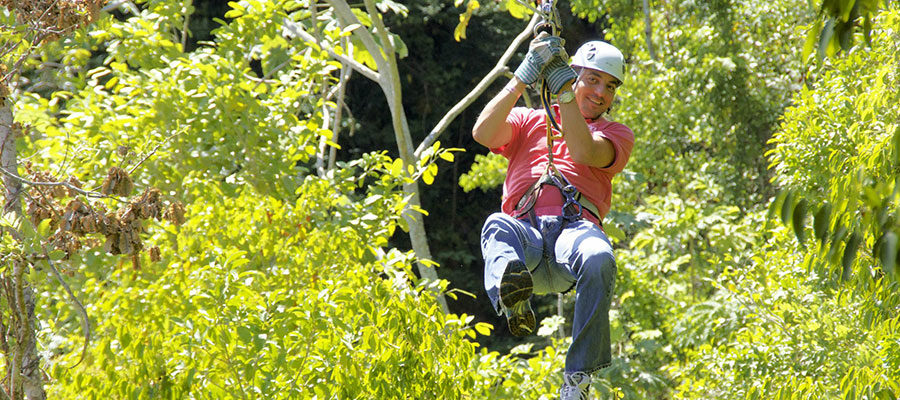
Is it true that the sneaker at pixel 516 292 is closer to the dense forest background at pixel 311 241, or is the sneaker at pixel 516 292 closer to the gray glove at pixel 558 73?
the gray glove at pixel 558 73

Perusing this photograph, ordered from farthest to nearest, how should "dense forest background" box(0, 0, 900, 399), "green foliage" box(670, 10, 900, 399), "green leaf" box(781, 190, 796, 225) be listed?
"green foliage" box(670, 10, 900, 399) → "dense forest background" box(0, 0, 900, 399) → "green leaf" box(781, 190, 796, 225)

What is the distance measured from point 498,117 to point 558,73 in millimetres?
295

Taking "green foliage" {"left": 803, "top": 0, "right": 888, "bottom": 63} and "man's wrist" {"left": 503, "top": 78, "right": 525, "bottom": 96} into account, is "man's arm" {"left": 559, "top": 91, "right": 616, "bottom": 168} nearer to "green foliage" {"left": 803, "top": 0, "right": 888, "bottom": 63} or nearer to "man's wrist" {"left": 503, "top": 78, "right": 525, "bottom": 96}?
"man's wrist" {"left": 503, "top": 78, "right": 525, "bottom": 96}

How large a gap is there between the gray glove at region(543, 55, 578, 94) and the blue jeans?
44 centimetres

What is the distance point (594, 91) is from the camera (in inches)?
145

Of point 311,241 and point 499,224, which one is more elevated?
point 499,224

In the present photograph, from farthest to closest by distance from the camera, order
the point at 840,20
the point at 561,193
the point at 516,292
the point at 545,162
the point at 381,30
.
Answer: the point at 381,30, the point at 545,162, the point at 561,193, the point at 516,292, the point at 840,20

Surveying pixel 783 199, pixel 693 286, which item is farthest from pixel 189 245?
pixel 693 286

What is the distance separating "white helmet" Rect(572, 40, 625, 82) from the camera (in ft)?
11.9

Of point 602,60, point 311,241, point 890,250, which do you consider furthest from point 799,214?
point 311,241

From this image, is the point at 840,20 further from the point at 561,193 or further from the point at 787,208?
the point at 561,193

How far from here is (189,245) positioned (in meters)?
4.66

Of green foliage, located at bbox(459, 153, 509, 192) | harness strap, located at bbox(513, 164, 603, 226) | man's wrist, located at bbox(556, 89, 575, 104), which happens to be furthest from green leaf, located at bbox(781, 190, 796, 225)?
green foliage, located at bbox(459, 153, 509, 192)

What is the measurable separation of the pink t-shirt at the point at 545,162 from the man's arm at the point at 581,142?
4cm
